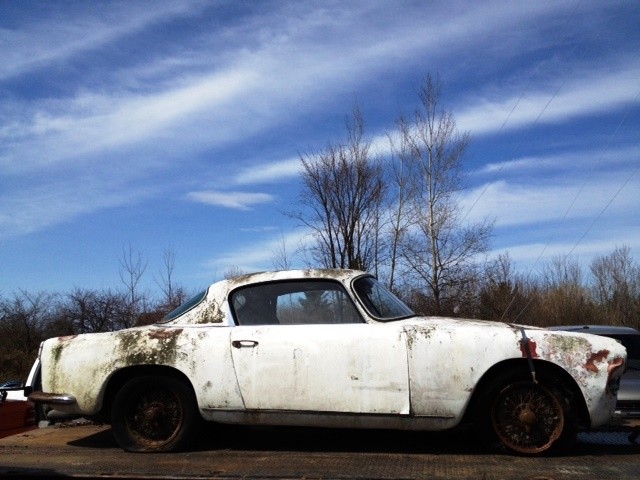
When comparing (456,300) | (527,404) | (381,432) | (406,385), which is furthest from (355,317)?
(456,300)

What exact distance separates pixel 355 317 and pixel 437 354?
2.16 ft

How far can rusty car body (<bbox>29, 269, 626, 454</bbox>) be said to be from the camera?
13.6ft

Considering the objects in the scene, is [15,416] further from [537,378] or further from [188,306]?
[537,378]

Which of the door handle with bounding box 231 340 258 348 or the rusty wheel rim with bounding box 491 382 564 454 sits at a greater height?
the door handle with bounding box 231 340 258 348

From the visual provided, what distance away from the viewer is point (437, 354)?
420 cm

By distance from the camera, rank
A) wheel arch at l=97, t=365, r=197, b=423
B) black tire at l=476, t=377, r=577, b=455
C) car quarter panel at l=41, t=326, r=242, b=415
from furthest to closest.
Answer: wheel arch at l=97, t=365, r=197, b=423
car quarter panel at l=41, t=326, r=242, b=415
black tire at l=476, t=377, r=577, b=455

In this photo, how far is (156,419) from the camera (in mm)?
4484

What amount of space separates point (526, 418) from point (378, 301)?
4.33 ft

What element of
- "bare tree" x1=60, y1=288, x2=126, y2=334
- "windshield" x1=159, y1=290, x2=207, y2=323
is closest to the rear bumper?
Answer: "windshield" x1=159, y1=290, x2=207, y2=323

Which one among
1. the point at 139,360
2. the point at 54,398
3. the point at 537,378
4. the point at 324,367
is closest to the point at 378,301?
the point at 324,367

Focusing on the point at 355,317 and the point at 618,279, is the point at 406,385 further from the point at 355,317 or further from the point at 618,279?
the point at 618,279

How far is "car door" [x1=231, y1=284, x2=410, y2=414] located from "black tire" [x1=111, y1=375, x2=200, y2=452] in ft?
1.55

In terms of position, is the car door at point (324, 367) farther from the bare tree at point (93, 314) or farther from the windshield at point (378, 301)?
the bare tree at point (93, 314)

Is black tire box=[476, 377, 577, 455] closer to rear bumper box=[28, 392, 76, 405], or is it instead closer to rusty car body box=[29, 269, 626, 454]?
rusty car body box=[29, 269, 626, 454]
